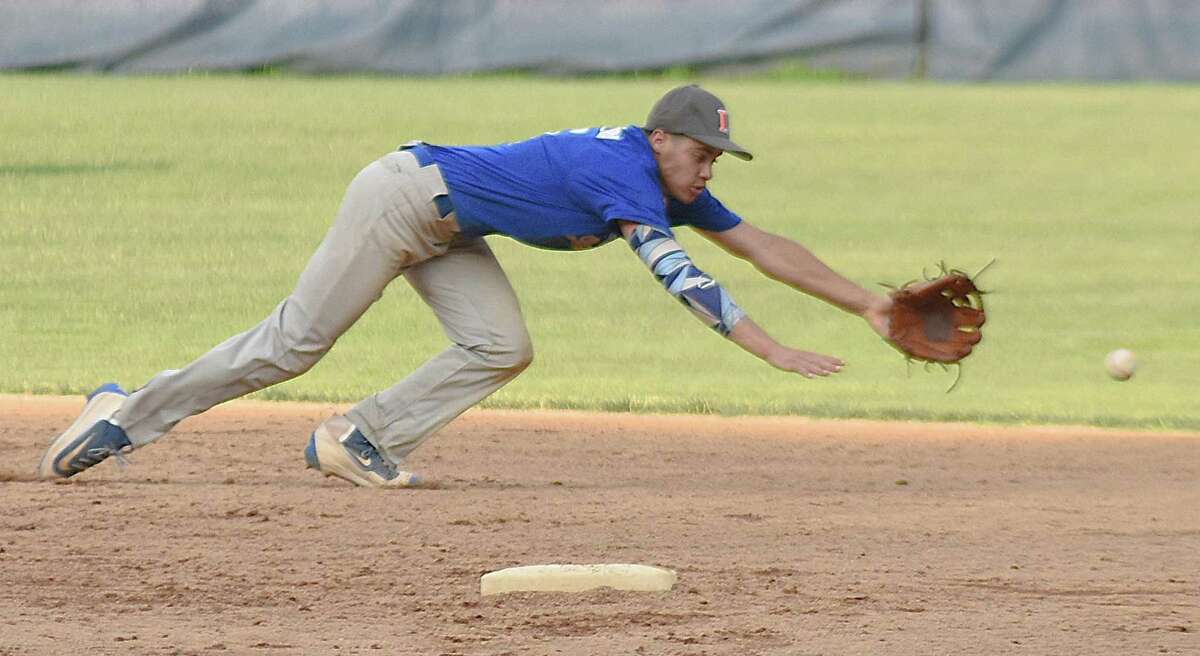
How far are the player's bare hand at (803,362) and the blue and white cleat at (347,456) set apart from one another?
155 centimetres

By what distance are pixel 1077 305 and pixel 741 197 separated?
157 inches

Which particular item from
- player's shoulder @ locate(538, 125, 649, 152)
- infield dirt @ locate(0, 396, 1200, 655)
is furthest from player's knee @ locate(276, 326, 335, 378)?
player's shoulder @ locate(538, 125, 649, 152)

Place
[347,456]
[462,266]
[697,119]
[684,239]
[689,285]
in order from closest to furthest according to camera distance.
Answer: [689,285], [697,119], [462,266], [347,456], [684,239]

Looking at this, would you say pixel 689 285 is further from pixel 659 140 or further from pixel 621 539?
pixel 621 539

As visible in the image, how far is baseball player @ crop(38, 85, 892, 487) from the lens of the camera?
17.8 ft

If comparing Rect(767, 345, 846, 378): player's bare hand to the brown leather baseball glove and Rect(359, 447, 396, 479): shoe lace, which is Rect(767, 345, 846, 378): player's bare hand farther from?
Rect(359, 447, 396, 479): shoe lace

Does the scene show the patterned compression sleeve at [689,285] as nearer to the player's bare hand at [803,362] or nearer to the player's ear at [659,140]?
the player's bare hand at [803,362]

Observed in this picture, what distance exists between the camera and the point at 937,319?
19.3 ft

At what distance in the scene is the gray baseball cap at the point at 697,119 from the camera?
17.8 feet

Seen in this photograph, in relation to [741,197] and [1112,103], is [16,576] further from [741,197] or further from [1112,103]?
[1112,103]

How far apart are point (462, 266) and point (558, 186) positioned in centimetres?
54

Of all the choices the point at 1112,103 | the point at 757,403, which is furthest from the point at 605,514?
the point at 1112,103

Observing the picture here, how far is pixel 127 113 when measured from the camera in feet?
56.6

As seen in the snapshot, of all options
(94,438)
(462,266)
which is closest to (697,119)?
(462,266)
